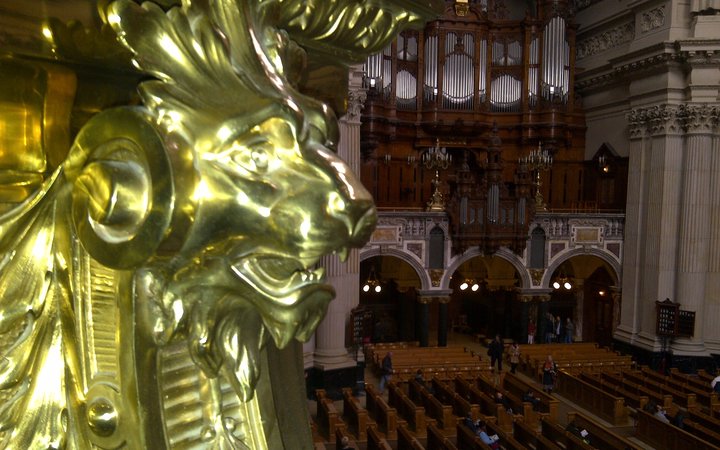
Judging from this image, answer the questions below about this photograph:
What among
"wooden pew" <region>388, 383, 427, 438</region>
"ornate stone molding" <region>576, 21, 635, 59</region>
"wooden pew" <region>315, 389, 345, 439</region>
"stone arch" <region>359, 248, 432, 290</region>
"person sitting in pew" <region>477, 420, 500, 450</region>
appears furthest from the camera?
"ornate stone molding" <region>576, 21, 635, 59</region>

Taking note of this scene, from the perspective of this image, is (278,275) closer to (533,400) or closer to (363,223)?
(363,223)

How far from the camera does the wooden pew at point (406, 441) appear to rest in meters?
10.6

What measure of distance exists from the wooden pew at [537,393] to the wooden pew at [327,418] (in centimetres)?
493

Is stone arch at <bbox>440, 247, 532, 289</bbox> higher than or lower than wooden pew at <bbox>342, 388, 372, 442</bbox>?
higher

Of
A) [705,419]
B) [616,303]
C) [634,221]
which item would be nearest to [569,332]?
[616,303]

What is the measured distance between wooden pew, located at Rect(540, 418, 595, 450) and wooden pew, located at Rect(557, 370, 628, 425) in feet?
11.5

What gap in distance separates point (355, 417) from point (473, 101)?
47.5ft

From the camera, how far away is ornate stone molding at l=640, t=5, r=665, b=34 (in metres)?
19.0

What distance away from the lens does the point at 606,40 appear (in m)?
22.8

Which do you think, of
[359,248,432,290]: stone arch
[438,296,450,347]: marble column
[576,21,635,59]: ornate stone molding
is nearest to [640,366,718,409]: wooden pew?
[438,296,450,347]: marble column

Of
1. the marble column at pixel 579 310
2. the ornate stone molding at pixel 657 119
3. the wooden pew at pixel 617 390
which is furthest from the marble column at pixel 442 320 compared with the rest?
the ornate stone molding at pixel 657 119

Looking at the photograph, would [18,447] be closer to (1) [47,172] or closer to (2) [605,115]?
(1) [47,172]

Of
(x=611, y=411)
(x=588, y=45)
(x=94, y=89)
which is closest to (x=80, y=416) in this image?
(x=94, y=89)

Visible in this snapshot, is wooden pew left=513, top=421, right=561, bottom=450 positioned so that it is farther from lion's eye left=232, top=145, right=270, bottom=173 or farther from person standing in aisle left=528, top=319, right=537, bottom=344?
lion's eye left=232, top=145, right=270, bottom=173
